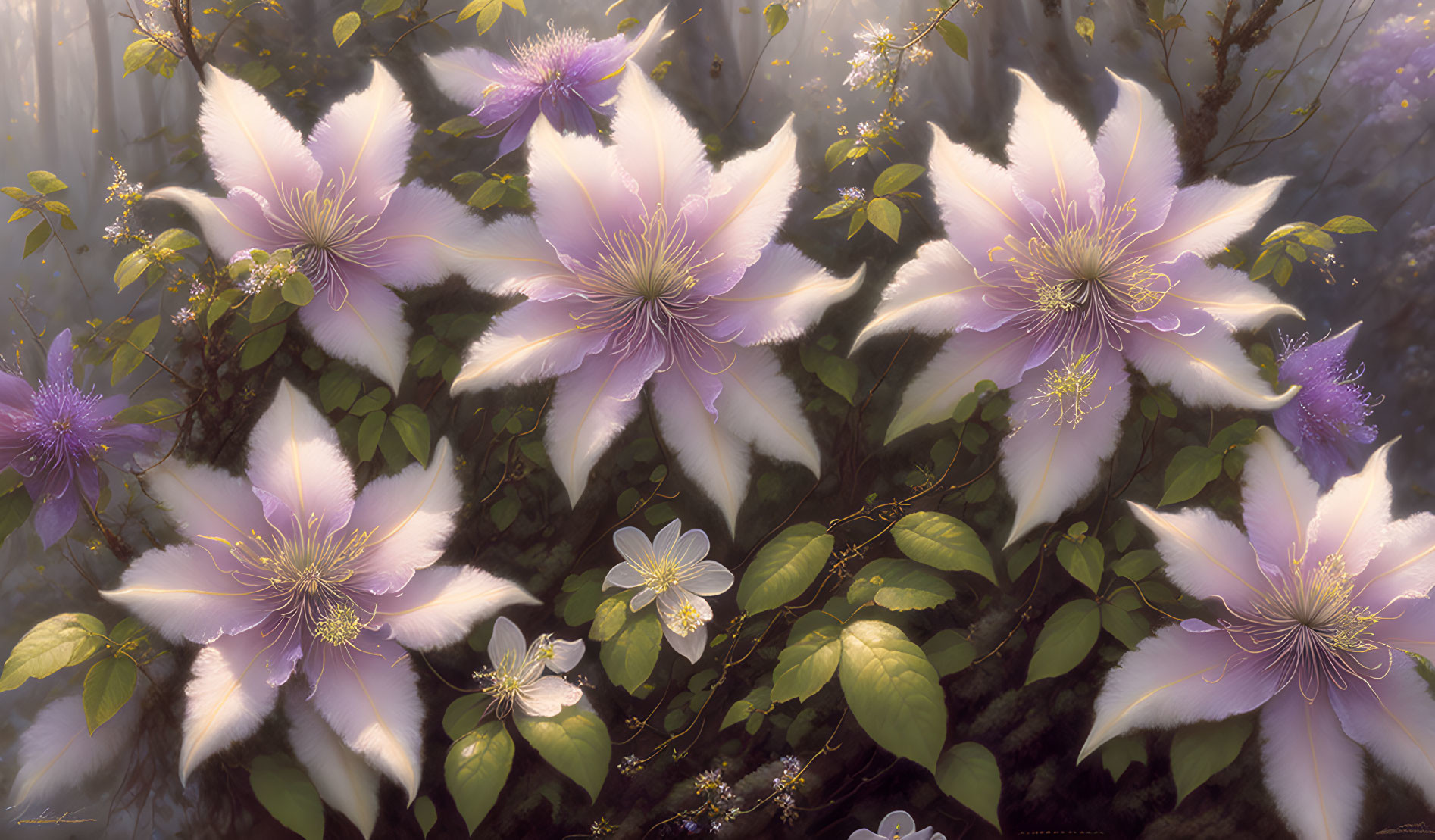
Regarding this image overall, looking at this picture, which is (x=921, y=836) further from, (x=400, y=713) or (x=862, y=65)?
(x=862, y=65)

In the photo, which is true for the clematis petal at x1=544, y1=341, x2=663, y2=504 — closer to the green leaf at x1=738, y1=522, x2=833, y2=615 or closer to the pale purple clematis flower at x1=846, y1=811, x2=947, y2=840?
the green leaf at x1=738, y1=522, x2=833, y2=615

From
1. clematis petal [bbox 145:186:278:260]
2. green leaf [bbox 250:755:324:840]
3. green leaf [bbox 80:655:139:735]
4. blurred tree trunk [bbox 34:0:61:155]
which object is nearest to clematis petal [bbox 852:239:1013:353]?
clematis petal [bbox 145:186:278:260]

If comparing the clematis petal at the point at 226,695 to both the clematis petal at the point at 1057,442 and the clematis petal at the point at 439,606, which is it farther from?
the clematis petal at the point at 1057,442

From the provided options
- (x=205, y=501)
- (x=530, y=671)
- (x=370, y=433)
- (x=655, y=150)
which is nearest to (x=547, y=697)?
(x=530, y=671)

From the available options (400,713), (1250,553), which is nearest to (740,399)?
(400,713)

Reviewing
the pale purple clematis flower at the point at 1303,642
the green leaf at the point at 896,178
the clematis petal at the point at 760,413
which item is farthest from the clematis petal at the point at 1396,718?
the green leaf at the point at 896,178

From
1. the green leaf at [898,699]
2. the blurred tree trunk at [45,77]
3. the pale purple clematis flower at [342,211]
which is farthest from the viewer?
the blurred tree trunk at [45,77]

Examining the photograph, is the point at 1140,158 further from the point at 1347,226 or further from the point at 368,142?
the point at 368,142
